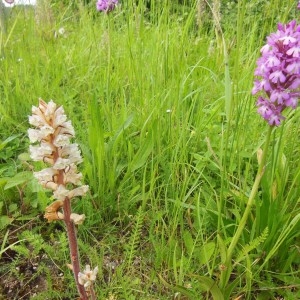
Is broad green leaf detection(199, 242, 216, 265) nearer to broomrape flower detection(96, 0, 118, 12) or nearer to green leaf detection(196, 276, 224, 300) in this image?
green leaf detection(196, 276, 224, 300)

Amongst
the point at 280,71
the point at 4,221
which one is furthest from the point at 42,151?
the point at 4,221

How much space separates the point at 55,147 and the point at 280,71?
0.50 meters

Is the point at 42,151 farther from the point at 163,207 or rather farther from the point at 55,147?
the point at 163,207

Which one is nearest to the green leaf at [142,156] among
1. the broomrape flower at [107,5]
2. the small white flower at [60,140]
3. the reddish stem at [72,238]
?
the reddish stem at [72,238]

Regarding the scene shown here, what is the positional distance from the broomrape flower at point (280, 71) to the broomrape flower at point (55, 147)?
0.43 metres

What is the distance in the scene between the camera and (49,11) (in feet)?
7.55

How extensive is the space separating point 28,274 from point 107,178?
1.36 feet

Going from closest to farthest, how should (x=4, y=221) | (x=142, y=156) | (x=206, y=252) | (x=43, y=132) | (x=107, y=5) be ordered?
(x=43, y=132), (x=206, y=252), (x=4, y=221), (x=142, y=156), (x=107, y=5)

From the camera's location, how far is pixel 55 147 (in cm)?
76

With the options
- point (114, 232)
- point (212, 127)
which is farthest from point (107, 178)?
point (212, 127)

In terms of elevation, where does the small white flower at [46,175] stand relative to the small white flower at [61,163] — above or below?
below

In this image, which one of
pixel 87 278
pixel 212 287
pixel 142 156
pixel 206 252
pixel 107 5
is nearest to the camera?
pixel 87 278

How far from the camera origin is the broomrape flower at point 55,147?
2.46 ft

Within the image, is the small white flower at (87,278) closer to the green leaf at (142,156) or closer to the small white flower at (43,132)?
the small white flower at (43,132)
